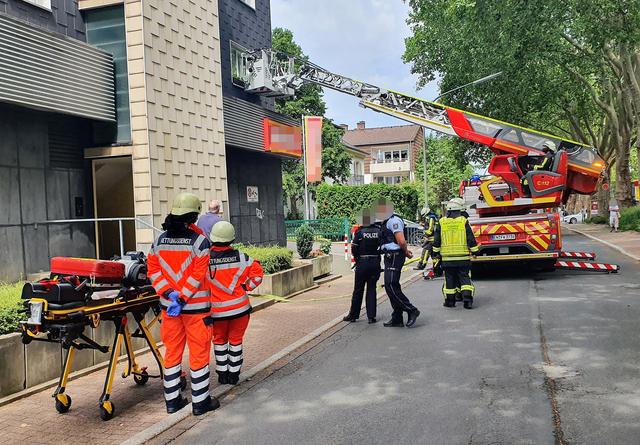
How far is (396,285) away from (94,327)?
4.53m

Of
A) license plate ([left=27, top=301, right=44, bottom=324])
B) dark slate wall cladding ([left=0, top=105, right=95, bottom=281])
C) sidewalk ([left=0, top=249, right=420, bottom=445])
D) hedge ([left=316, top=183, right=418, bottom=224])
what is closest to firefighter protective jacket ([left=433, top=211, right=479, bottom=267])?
sidewalk ([left=0, top=249, right=420, bottom=445])

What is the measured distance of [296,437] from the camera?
436 cm

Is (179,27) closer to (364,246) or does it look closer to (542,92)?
(364,246)

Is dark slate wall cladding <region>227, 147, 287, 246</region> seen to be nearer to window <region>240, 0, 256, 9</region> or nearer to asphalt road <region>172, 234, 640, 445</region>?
window <region>240, 0, 256, 9</region>

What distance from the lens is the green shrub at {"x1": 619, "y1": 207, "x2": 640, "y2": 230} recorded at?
2750 centimetres

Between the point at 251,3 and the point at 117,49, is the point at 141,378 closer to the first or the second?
the point at 117,49

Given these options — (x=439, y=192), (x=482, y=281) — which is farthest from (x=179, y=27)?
(x=439, y=192)

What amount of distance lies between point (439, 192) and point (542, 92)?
20.8 meters

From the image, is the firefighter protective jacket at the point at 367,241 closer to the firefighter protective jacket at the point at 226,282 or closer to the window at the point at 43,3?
the firefighter protective jacket at the point at 226,282

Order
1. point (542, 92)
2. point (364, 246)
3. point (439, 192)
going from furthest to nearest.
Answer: point (439, 192) → point (542, 92) → point (364, 246)

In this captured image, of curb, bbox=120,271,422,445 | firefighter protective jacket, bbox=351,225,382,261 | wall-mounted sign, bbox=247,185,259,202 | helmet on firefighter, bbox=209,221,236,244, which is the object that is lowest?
curb, bbox=120,271,422,445

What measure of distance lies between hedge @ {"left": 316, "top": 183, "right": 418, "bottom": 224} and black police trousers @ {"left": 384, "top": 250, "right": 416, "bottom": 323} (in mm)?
25261

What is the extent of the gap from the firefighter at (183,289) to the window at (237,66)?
1290cm

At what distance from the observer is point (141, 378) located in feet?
19.3
